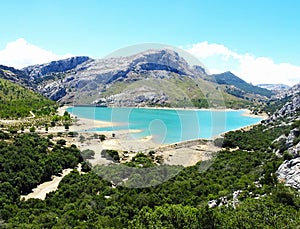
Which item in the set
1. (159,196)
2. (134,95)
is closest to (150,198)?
(159,196)

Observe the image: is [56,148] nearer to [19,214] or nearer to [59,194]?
[59,194]

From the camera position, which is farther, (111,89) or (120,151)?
(120,151)

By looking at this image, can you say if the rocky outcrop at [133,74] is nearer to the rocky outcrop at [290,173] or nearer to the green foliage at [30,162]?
the green foliage at [30,162]

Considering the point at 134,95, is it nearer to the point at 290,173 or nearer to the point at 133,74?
the point at 133,74

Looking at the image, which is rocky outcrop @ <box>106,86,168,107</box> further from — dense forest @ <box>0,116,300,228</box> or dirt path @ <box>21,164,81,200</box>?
dirt path @ <box>21,164,81,200</box>

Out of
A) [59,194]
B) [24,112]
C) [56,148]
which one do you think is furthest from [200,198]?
[24,112]

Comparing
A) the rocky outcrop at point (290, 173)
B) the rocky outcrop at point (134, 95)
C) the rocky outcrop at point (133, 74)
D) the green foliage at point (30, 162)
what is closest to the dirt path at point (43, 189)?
the green foliage at point (30, 162)

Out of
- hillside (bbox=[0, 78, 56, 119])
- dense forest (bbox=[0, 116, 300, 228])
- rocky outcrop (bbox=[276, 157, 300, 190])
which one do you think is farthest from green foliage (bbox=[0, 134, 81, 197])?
hillside (bbox=[0, 78, 56, 119])
